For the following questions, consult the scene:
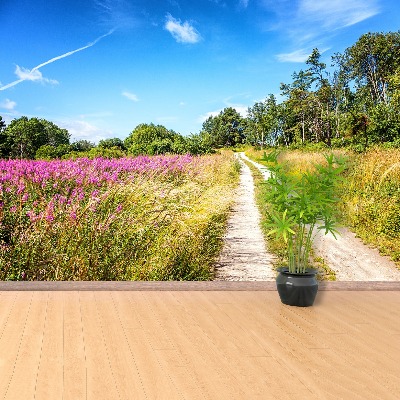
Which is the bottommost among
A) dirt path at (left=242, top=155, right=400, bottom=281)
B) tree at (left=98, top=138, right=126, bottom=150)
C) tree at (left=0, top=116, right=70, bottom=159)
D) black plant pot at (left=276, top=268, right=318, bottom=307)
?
dirt path at (left=242, top=155, right=400, bottom=281)

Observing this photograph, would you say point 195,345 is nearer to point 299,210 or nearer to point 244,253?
point 299,210

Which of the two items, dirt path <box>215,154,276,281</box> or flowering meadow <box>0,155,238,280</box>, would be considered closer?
flowering meadow <box>0,155,238,280</box>

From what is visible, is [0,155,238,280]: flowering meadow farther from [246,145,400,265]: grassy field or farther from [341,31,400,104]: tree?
[341,31,400,104]: tree

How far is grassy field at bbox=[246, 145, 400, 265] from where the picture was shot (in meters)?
7.13

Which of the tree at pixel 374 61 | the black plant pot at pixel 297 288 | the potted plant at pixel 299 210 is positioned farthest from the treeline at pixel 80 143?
the tree at pixel 374 61

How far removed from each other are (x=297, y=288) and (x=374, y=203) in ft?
17.6

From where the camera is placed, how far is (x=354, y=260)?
617cm

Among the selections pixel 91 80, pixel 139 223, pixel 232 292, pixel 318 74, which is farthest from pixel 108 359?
pixel 318 74

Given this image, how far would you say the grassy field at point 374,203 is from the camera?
713 cm

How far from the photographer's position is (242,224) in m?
7.82

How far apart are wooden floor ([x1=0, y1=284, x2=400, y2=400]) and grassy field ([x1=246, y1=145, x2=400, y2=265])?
2.92 m

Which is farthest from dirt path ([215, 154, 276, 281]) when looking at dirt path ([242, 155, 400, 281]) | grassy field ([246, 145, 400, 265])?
grassy field ([246, 145, 400, 265])

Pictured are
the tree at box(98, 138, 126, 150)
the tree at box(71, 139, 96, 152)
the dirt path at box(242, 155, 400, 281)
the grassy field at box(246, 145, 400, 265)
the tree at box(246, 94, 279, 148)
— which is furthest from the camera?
the tree at box(246, 94, 279, 148)

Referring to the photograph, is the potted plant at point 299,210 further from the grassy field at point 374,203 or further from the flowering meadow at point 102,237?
the grassy field at point 374,203
